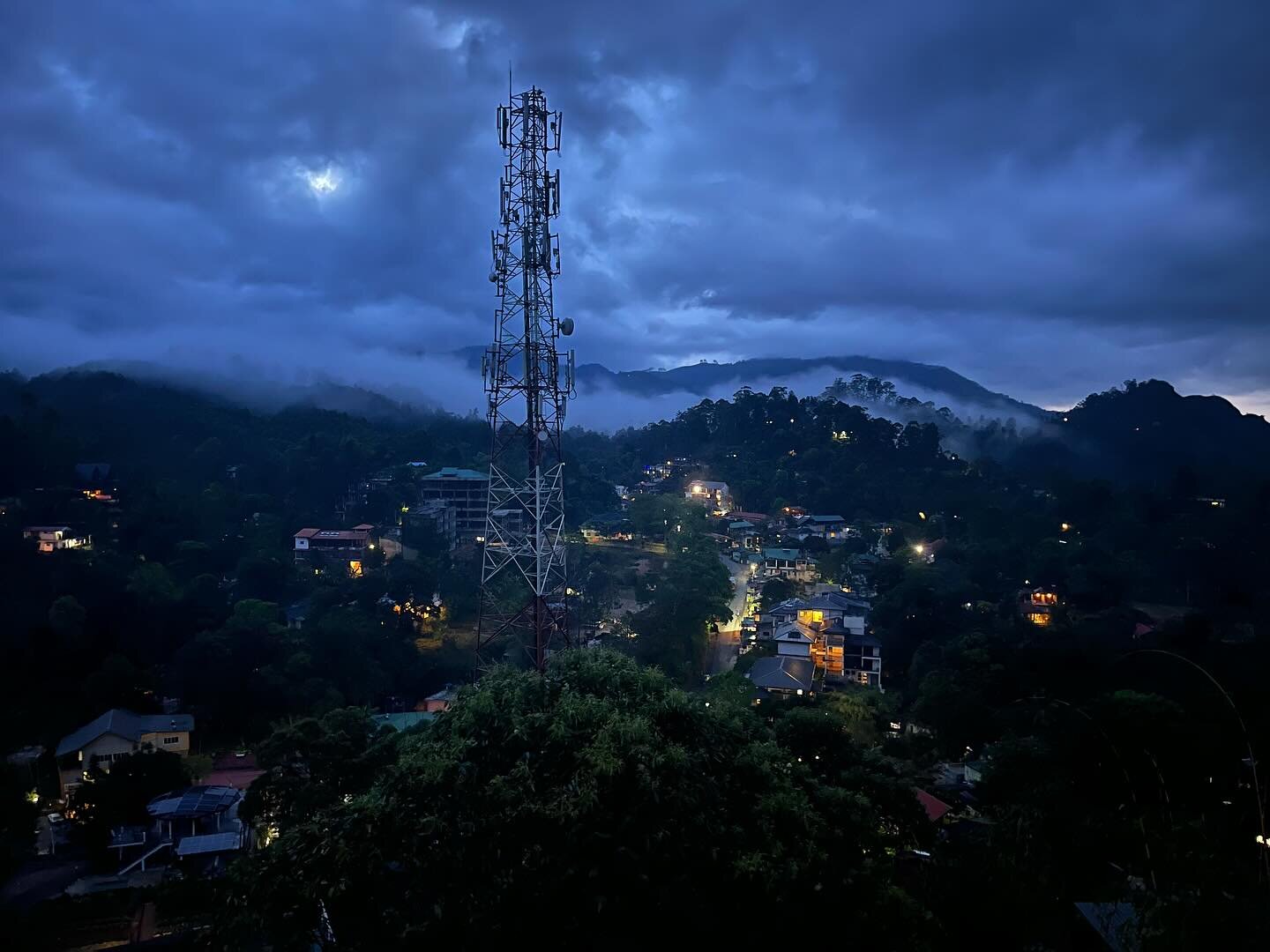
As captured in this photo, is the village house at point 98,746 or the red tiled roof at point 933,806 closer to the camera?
the red tiled roof at point 933,806

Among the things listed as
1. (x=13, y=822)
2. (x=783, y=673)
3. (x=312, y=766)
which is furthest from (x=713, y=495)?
(x=13, y=822)

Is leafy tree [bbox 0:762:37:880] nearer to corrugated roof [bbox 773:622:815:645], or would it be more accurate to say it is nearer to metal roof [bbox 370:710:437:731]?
metal roof [bbox 370:710:437:731]

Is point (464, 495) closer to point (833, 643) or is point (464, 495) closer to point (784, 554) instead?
point (784, 554)

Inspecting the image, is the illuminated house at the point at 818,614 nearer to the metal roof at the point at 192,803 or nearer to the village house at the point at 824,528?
the village house at the point at 824,528

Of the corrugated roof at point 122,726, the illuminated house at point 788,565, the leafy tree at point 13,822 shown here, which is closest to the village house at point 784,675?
the illuminated house at point 788,565

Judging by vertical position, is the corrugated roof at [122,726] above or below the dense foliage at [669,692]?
below

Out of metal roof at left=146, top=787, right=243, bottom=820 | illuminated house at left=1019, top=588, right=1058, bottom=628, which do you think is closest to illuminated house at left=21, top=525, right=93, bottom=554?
metal roof at left=146, top=787, right=243, bottom=820

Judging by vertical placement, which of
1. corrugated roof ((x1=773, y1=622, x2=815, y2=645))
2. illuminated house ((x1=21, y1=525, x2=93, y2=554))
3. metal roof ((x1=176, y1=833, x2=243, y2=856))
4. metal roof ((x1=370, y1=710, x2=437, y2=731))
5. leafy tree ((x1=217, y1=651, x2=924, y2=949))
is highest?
illuminated house ((x1=21, y1=525, x2=93, y2=554))
